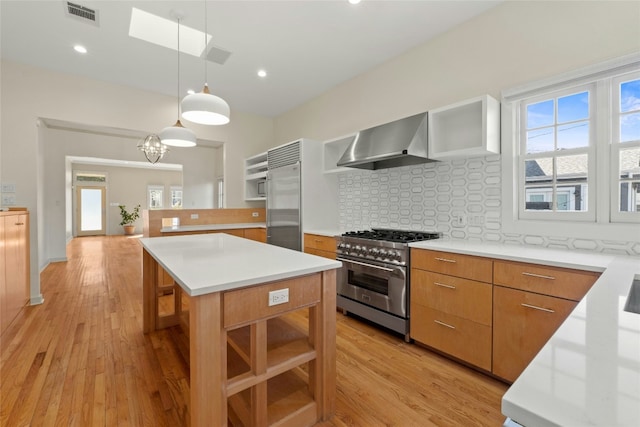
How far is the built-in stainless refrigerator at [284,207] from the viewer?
3.90m

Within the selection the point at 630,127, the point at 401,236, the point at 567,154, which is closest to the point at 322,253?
the point at 401,236

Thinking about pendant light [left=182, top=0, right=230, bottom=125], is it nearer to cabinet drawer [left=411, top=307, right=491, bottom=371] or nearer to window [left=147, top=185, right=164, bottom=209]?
cabinet drawer [left=411, top=307, right=491, bottom=371]

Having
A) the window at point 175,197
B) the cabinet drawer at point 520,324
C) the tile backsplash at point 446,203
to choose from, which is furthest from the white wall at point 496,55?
the window at point 175,197

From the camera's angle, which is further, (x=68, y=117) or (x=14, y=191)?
(x=68, y=117)

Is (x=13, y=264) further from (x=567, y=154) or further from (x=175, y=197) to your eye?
(x=175, y=197)

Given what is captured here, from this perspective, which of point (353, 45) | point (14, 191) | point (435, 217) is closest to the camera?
point (435, 217)

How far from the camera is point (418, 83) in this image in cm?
306

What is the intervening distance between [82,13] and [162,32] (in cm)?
66

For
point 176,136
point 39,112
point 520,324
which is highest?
point 39,112

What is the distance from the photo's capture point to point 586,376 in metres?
0.51

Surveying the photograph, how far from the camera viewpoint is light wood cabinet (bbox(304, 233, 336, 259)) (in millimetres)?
3313

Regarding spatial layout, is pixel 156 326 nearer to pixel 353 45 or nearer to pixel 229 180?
pixel 229 180

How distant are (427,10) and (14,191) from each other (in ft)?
16.6

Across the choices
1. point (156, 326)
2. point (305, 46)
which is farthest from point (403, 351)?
point (305, 46)
